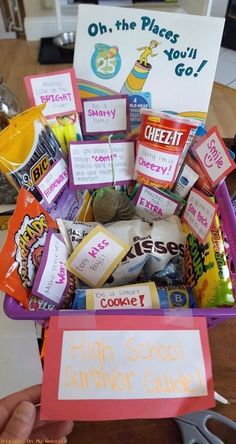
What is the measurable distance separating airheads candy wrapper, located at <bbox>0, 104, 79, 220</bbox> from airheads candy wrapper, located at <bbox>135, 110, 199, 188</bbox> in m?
0.16

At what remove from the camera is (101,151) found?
655 mm

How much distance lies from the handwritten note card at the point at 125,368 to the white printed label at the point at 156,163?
0.96 feet

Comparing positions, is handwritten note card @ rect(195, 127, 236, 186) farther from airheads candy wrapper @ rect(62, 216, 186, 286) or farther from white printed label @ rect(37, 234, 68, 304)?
white printed label @ rect(37, 234, 68, 304)

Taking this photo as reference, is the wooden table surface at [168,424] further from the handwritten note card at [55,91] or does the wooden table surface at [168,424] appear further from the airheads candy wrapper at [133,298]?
the handwritten note card at [55,91]

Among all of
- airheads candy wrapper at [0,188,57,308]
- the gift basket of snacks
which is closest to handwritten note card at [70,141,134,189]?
the gift basket of snacks

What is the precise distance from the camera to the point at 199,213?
0.57 m

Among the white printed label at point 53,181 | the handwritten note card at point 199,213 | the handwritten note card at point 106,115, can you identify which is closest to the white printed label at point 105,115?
the handwritten note card at point 106,115

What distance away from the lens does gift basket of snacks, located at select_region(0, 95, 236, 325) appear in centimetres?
49

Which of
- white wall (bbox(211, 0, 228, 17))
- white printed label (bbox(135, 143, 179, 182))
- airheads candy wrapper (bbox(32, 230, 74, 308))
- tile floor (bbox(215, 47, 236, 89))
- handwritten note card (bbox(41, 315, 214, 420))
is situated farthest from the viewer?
white wall (bbox(211, 0, 228, 17))

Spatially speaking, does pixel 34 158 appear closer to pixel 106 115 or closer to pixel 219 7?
pixel 106 115

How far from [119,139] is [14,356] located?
1.46 ft

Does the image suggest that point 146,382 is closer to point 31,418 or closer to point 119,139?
point 31,418

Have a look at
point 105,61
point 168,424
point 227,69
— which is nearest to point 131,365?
point 168,424

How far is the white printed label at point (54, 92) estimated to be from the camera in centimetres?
62
